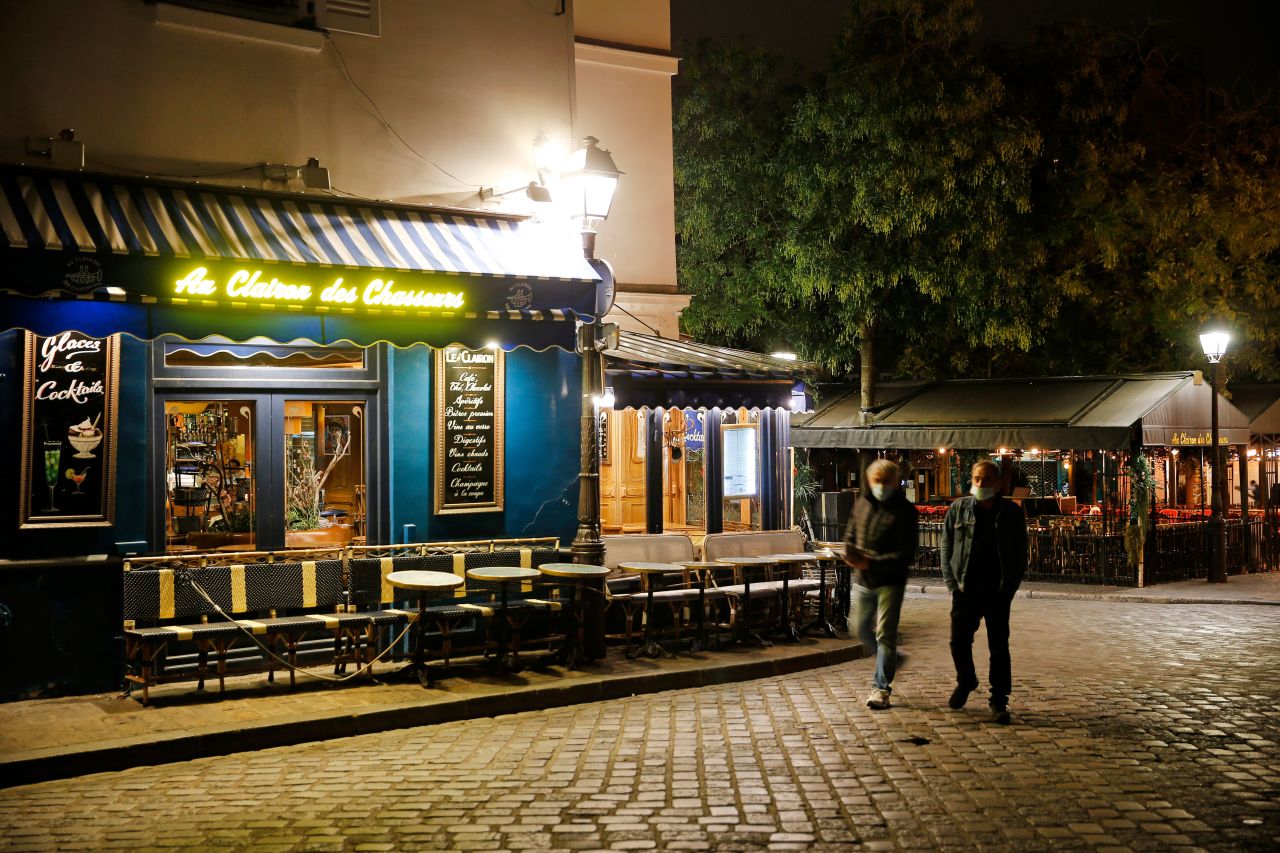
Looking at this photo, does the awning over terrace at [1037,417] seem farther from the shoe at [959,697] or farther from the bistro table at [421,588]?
the bistro table at [421,588]

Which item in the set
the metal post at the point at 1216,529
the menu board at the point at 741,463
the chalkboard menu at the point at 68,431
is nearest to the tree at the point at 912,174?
the metal post at the point at 1216,529

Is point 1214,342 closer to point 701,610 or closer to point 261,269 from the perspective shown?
point 701,610

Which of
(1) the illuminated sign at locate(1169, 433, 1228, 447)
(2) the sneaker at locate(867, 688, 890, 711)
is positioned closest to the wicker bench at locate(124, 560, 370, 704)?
(2) the sneaker at locate(867, 688, 890, 711)

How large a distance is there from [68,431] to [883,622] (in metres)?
6.54

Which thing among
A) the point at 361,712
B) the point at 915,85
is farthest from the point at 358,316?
the point at 915,85

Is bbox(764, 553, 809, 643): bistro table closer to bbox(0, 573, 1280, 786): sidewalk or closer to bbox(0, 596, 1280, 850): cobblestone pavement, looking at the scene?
bbox(0, 573, 1280, 786): sidewalk

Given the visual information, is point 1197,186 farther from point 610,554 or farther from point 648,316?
point 610,554

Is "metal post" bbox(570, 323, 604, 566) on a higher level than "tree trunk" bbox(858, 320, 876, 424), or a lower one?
lower

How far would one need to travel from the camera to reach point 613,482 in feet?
54.2

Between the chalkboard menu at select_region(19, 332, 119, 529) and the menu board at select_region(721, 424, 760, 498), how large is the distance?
7.89m

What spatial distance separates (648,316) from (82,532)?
8633 mm

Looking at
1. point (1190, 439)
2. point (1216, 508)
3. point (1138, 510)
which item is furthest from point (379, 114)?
point (1190, 439)

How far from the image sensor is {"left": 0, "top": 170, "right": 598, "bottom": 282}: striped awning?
920 cm

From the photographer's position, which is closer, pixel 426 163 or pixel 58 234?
pixel 58 234
